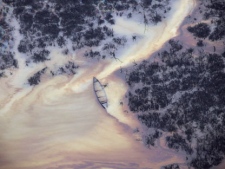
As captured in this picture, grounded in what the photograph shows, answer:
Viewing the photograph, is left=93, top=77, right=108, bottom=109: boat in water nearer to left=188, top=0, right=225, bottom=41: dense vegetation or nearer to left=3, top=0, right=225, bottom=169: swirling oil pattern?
left=3, top=0, right=225, bottom=169: swirling oil pattern

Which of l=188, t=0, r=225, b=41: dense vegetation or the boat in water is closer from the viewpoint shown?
the boat in water

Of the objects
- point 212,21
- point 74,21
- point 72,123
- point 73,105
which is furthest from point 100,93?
point 212,21

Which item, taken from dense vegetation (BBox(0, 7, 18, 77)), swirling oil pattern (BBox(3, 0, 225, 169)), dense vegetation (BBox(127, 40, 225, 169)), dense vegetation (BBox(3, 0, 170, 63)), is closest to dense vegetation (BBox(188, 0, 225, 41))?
swirling oil pattern (BBox(3, 0, 225, 169))

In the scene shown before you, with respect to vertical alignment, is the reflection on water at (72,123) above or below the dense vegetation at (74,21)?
below

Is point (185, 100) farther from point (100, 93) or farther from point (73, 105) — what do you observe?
point (73, 105)

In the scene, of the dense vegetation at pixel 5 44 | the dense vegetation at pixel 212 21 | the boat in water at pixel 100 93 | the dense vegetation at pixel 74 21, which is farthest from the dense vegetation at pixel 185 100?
the dense vegetation at pixel 5 44

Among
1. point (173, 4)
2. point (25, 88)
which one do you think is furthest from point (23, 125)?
point (173, 4)

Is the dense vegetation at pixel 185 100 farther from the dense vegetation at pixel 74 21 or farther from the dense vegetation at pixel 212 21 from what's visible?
the dense vegetation at pixel 74 21
